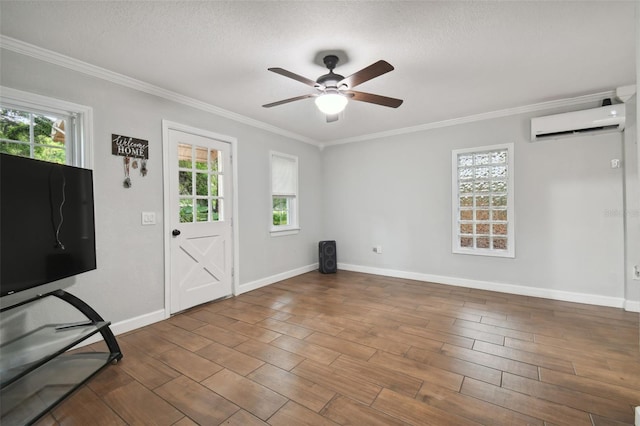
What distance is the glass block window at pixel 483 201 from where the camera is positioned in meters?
3.90

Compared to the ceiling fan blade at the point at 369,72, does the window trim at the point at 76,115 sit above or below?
below

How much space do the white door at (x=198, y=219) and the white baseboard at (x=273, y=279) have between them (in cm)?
23

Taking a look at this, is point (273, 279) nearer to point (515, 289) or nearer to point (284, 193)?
point (284, 193)

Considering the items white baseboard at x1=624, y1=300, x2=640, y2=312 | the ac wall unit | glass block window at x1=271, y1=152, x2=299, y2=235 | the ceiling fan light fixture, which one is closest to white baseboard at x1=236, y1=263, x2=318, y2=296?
glass block window at x1=271, y1=152, x2=299, y2=235

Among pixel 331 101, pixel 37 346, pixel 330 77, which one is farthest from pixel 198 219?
pixel 330 77

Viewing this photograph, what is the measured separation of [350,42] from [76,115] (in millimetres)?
2561

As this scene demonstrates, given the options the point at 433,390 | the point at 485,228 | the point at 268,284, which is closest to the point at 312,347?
the point at 433,390

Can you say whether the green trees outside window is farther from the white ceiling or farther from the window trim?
the white ceiling

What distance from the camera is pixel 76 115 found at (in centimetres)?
255

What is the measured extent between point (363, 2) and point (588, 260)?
3.96 m

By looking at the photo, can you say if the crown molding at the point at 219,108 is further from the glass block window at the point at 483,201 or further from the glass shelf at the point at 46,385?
the glass shelf at the point at 46,385

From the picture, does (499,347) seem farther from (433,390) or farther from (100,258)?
(100,258)

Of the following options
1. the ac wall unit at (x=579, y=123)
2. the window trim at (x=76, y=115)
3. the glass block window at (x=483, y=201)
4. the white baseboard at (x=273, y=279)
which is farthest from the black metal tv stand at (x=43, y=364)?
the ac wall unit at (x=579, y=123)

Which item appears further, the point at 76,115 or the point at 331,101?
the point at 76,115
